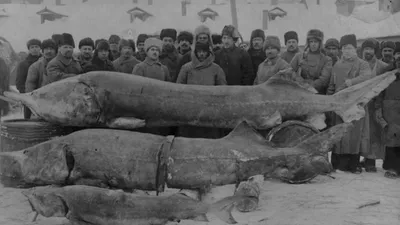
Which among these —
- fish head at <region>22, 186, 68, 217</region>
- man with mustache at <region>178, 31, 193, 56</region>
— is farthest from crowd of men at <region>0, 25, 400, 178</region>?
fish head at <region>22, 186, 68, 217</region>

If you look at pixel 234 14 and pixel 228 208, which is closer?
pixel 228 208

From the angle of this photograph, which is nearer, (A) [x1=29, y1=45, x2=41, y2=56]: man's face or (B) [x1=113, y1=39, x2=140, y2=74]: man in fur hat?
(B) [x1=113, y1=39, x2=140, y2=74]: man in fur hat

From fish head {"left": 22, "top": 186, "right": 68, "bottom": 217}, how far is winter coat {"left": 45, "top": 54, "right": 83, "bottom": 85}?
7.39ft

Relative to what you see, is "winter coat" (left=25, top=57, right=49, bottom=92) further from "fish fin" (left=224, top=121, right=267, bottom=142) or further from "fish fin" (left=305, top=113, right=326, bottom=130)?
"fish fin" (left=305, top=113, right=326, bottom=130)

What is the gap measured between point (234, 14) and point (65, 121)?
20.3m

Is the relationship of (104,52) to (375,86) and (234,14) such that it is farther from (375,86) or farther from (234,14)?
(234,14)

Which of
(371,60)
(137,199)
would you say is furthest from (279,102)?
(371,60)

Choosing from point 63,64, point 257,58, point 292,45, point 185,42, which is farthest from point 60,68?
point 292,45

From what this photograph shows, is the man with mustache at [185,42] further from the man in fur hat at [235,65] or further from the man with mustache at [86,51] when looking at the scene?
the man with mustache at [86,51]

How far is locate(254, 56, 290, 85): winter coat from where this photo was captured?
600 cm

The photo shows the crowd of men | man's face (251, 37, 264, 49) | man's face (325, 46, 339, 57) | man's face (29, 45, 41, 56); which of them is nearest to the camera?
the crowd of men

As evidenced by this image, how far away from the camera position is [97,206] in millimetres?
3461

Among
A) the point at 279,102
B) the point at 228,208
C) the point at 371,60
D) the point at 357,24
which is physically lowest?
the point at 228,208

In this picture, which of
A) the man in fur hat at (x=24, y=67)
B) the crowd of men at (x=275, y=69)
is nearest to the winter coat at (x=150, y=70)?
the crowd of men at (x=275, y=69)
